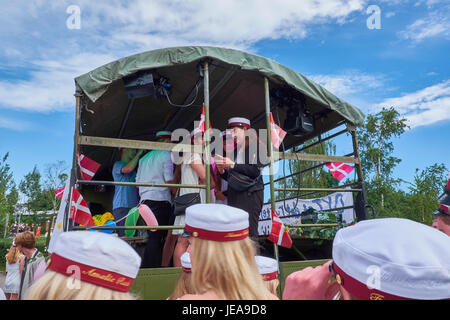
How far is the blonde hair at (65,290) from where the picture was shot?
1153 mm

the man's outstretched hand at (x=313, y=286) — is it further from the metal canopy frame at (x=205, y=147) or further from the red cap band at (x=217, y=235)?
the metal canopy frame at (x=205, y=147)

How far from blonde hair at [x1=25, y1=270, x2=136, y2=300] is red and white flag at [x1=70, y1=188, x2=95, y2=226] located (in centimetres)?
236

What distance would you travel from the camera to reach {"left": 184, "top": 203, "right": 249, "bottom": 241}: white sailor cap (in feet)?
4.99

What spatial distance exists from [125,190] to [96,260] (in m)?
4.35

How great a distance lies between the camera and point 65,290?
116cm

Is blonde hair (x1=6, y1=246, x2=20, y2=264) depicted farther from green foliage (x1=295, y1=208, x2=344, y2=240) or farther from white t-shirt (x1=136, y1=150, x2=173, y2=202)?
green foliage (x1=295, y1=208, x2=344, y2=240)

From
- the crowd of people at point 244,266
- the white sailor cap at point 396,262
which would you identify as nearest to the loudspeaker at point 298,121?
the crowd of people at point 244,266

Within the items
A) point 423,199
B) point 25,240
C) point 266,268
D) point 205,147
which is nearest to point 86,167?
point 205,147

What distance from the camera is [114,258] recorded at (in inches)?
49.2

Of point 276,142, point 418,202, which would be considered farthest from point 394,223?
point 418,202

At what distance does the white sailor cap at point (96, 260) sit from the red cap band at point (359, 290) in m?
0.78

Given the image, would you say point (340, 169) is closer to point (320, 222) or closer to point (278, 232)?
point (320, 222)
